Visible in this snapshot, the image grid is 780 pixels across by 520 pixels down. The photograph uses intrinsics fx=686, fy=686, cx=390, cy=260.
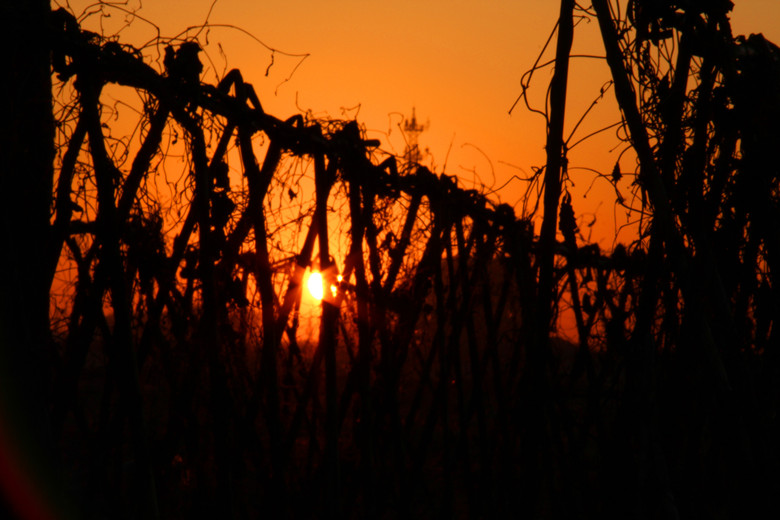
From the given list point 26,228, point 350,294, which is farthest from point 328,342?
point 26,228

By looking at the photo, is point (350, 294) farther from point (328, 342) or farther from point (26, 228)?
point (26, 228)

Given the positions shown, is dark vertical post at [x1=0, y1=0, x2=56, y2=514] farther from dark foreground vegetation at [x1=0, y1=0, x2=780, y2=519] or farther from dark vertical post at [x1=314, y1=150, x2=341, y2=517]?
dark vertical post at [x1=314, y1=150, x2=341, y2=517]

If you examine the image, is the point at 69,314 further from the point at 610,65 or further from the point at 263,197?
the point at 610,65

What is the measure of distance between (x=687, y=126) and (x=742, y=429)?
3.24 feet

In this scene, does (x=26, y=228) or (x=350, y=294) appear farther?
(x=350, y=294)

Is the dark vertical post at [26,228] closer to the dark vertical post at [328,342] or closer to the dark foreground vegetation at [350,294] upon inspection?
the dark foreground vegetation at [350,294]

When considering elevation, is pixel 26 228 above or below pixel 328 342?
above

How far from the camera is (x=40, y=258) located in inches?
59.7

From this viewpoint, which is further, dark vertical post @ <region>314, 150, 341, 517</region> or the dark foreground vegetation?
dark vertical post @ <region>314, 150, 341, 517</region>

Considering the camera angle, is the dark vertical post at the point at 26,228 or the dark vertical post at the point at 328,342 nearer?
the dark vertical post at the point at 26,228

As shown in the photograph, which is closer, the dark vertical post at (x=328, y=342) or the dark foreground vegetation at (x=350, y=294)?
the dark foreground vegetation at (x=350, y=294)

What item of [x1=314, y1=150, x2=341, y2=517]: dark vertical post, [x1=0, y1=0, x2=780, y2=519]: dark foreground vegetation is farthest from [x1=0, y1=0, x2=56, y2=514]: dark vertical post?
[x1=314, y1=150, x2=341, y2=517]: dark vertical post

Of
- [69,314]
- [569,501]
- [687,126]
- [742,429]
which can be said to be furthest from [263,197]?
[569,501]

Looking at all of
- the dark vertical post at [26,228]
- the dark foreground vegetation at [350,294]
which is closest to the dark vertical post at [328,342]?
the dark foreground vegetation at [350,294]
